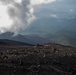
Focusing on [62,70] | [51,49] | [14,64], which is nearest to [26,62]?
[14,64]

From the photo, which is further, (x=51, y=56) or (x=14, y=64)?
(x=51, y=56)

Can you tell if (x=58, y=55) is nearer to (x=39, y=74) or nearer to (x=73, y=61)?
(x=73, y=61)

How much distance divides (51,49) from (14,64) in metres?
10.6

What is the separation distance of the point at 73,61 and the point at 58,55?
276 cm

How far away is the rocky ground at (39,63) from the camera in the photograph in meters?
38.1

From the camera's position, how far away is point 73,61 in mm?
42625

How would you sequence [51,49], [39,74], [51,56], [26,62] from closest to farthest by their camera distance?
[39,74]
[26,62]
[51,56]
[51,49]

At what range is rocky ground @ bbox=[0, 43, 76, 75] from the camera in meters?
38.1

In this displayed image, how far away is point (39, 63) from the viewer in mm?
40531

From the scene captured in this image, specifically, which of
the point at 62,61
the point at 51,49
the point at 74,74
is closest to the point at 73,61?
the point at 62,61

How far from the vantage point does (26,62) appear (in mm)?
40562

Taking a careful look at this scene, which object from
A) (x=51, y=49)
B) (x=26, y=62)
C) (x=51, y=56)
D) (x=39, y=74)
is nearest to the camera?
(x=39, y=74)

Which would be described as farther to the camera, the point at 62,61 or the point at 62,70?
the point at 62,61

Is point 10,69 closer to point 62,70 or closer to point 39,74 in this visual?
point 39,74
